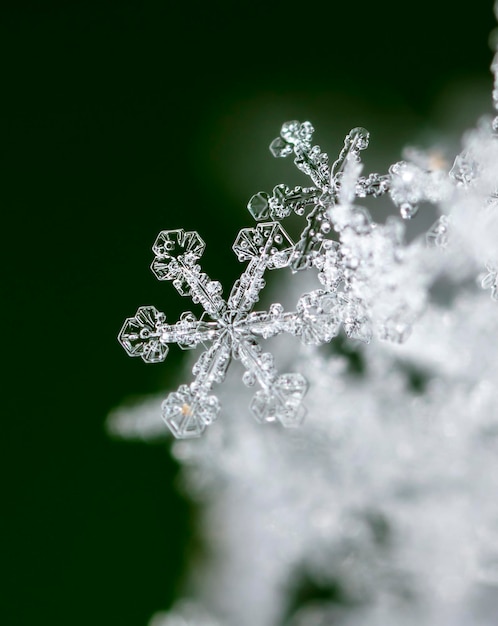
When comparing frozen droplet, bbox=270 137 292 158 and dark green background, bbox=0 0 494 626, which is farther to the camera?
dark green background, bbox=0 0 494 626

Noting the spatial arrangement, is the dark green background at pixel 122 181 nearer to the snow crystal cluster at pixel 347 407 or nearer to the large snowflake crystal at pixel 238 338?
the snow crystal cluster at pixel 347 407

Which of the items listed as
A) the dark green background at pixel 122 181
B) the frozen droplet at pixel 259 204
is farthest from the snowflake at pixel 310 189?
the dark green background at pixel 122 181

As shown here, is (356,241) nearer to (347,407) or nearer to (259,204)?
(259,204)

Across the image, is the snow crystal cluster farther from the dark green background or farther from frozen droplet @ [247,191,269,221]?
the dark green background

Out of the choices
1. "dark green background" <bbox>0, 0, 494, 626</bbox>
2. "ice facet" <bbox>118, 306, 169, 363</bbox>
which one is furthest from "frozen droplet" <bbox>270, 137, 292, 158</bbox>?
"dark green background" <bbox>0, 0, 494, 626</bbox>

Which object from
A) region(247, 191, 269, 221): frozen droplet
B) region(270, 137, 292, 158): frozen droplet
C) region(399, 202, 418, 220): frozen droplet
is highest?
region(270, 137, 292, 158): frozen droplet

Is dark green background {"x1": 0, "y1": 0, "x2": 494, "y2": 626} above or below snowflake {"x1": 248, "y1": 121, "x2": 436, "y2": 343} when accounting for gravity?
above

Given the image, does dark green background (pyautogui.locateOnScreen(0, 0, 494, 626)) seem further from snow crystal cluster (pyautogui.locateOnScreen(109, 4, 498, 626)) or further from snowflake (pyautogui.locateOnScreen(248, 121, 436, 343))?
snowflake (pyautogui.locateOnScreen(248, 121, 436, 343))

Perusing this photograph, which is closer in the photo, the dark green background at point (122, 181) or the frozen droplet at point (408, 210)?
the frozen droplet at point (408, 210)
